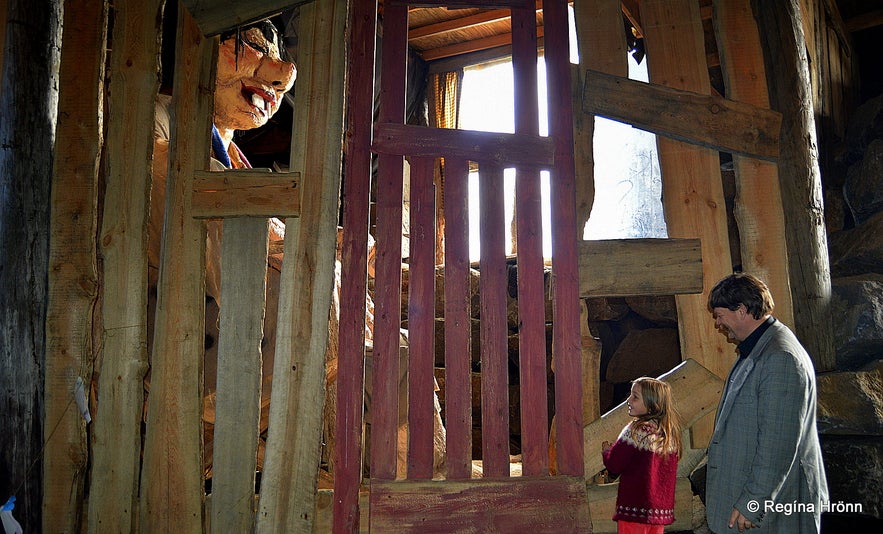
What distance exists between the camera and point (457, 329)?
329 cm

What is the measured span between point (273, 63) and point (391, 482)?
2.67m

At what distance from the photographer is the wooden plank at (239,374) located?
3209mm

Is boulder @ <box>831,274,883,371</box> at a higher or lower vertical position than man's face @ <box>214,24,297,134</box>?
lower

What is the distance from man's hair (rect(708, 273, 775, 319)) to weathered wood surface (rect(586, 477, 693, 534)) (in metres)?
A: 1.09

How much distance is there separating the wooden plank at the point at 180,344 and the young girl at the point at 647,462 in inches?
74.7

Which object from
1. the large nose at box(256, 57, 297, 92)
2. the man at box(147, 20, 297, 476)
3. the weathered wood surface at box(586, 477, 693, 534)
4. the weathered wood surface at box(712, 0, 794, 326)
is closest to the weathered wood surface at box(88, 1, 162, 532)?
the man at box(147, 20, 297, 476)

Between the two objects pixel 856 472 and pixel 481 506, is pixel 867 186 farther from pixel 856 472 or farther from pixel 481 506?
pixel 481 506

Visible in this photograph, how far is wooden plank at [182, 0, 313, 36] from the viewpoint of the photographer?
11.7 feet

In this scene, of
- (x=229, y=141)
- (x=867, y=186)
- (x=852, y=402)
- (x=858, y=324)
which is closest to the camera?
(x=852, y=402)

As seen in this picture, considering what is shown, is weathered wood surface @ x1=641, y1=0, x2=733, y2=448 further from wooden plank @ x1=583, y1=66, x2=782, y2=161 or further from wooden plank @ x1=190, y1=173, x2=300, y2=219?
wooden plank @ x1=190, y1=173, x2=300, y2=219

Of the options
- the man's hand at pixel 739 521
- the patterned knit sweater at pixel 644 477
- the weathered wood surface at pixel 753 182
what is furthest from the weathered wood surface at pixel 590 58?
the man's hand at pixel 739 521

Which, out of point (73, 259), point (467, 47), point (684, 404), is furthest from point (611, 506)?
point (467, 47)

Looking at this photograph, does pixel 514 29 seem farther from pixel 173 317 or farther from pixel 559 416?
pixel 173 317

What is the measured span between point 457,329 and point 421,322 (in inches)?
6.7
